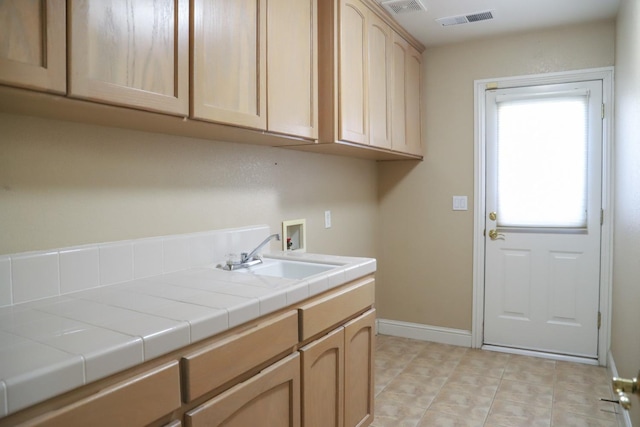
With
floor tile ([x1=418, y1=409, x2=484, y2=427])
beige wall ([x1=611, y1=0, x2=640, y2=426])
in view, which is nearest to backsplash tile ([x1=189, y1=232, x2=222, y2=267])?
floor tile ([x1=418, y1=409, x2=484, y2=427])

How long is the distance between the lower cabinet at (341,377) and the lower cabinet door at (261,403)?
73 mm

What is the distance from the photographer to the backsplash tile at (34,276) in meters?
1.33

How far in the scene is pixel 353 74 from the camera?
8.09ft

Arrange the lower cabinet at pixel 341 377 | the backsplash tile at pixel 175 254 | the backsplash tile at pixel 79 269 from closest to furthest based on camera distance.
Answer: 1. the backsplash tile at pixel 79 269
2. the lower cabinet at pixel 341 377
3. the backsplash tile at pixel 175 254

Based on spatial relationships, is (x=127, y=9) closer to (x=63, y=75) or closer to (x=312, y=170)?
(x=63, y=75)

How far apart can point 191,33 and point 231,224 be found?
3.15ft

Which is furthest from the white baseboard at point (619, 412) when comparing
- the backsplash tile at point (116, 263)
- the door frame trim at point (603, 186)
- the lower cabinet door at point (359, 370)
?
the backsplash tile at point (116, 263)

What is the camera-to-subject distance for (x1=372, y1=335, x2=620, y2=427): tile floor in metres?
2.43

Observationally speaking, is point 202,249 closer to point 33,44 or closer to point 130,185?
point 130,185

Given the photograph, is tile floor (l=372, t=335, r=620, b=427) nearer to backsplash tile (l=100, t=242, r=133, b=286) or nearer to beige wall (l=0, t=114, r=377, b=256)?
beige wall (l=0, t=114, r=377, b=256)

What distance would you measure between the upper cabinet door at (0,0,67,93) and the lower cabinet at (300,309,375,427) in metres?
1.15

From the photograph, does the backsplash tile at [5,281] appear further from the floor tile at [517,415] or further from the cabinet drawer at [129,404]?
the floor tile at [517,415]

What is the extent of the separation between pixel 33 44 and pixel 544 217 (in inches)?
128

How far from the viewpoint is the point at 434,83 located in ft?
11.9
